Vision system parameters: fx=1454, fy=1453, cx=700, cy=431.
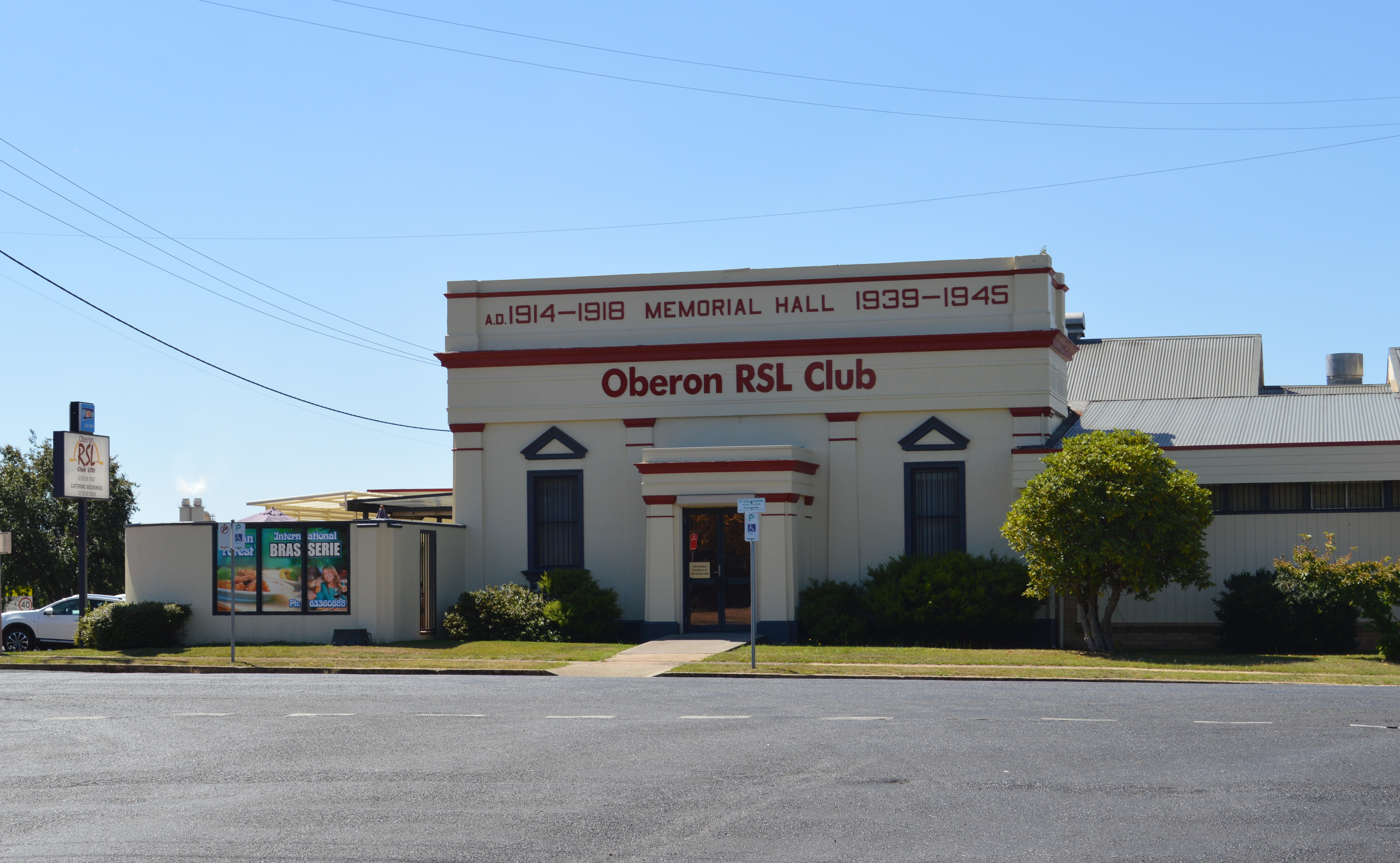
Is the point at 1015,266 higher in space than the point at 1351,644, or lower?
higher

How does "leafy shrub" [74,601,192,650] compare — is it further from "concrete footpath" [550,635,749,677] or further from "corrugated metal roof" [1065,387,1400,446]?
"corrugated metal roof" [1065,387,1400,446]

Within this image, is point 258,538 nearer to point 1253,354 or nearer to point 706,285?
point 706,285

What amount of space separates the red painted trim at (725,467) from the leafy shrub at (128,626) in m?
9.30

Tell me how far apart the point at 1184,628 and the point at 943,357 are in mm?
6793

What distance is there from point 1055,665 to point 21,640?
877 inches

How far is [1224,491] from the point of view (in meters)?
26.4

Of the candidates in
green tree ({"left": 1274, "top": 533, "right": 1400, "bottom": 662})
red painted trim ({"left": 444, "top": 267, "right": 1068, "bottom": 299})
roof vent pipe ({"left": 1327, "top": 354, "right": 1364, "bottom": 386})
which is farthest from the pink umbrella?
roof vent pipe ({"left": 1327, "top": 354, "right": 1364, "bottom": 386})

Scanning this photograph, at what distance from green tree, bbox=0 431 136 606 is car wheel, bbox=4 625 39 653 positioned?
18.2m

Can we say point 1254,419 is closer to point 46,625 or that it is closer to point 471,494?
point 471,494

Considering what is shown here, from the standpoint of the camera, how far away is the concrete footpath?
21.4 meters

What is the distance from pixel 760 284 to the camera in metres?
29.5

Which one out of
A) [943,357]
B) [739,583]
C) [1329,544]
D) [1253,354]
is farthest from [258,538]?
[1253,354]

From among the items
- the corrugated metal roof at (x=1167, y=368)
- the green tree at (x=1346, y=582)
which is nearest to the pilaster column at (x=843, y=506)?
the green tree at (x=1346, y=582)

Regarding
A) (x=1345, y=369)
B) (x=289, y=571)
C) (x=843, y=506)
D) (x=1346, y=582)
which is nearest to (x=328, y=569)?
(x=289, y=571)
